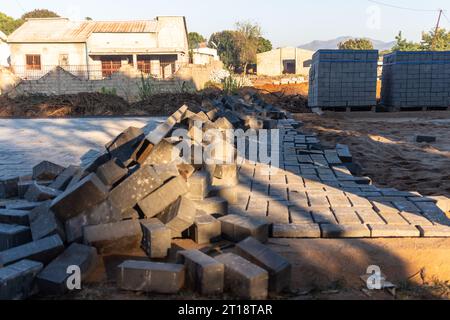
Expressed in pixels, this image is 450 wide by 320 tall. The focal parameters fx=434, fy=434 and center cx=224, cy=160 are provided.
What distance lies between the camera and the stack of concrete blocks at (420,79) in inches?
535

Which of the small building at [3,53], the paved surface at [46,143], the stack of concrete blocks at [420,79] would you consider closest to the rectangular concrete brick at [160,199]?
the paved surface at [46,143]

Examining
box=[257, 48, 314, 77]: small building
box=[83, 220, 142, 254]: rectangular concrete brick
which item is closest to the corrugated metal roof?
box=[257, 48, 314, 77]: small building

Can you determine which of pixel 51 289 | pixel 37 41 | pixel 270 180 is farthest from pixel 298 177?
pixel 37 41

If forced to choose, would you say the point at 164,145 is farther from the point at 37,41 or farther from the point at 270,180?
the point at 37,41

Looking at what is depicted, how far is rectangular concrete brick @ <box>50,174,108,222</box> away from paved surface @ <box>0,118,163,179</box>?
2573 millimetres

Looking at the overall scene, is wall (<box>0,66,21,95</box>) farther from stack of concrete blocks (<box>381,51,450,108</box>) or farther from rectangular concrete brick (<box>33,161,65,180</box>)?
rectangular concrete brick (<box>33,161,65,180</box>)

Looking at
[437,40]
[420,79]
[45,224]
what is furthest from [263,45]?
[45,224]

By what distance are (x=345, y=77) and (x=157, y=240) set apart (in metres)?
11.9

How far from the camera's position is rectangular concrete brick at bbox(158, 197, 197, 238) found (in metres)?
3.15

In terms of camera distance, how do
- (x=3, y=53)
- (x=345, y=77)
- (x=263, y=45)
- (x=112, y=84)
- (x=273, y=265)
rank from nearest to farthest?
(x=273, y=265) → (x=345, y=77) → (x=112, y=84) → (x=3, y=53) → (x=263, y=45)

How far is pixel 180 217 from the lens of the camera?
3145mm

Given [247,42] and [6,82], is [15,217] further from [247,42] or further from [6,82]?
[247,42]

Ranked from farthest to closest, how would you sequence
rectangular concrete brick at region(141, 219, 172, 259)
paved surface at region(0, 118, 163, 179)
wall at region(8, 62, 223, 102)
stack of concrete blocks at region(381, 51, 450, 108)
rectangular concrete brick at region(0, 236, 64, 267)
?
wall at region(8, 62, 223, 102) < stack of concrete blocks at region(381, 51, 450, 108) < paved surface at region(0, 118, 163, 179) < rectangular concrete brick at region(141, 219, 172, 259) < rectangular concrete brick at region(0, 236, 64, 267)

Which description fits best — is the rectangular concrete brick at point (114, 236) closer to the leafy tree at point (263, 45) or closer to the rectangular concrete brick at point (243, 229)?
the rectangular concrete brick at point (243, 229)
